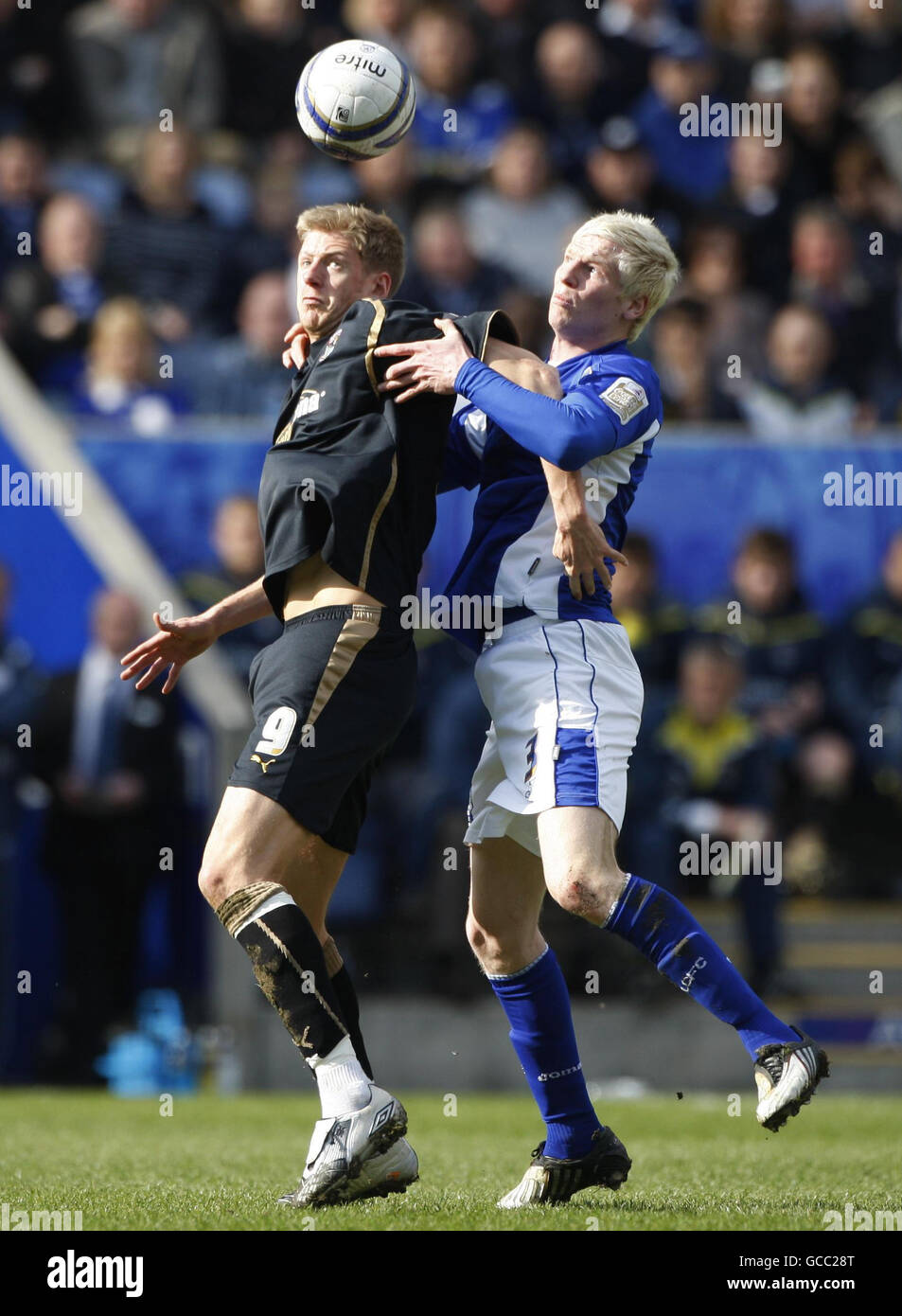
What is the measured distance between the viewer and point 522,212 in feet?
40.8

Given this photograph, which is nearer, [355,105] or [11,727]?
[355,105]

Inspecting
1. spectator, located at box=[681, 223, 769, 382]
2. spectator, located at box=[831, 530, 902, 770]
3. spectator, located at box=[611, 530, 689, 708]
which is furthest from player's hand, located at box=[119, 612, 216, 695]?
spectator, located at box=[681, 223, 769, 382]

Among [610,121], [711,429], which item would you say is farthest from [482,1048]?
[610,121]

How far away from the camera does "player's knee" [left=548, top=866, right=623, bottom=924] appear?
434 centimetres

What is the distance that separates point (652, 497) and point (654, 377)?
624 centimetres

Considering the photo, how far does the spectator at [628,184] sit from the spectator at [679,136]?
126mm

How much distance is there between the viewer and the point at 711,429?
1141cm

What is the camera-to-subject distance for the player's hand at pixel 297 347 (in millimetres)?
4984

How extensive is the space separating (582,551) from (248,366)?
23.4 feet

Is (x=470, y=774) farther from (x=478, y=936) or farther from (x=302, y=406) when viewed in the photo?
(x=302, y=406)

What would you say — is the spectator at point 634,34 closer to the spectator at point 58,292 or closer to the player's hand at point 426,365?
the spectator at point 58,292

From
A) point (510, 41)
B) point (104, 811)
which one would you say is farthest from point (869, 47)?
point (104, 811)

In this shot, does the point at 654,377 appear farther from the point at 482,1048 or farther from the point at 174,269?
the point at 174,269

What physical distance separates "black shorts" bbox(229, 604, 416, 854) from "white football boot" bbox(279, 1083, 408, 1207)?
2.23 ft
